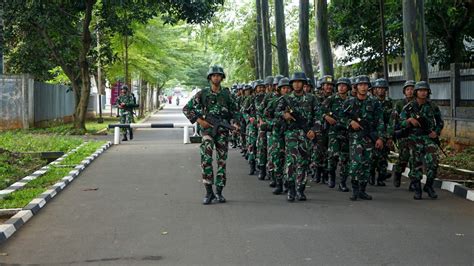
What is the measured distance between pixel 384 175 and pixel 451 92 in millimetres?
5660

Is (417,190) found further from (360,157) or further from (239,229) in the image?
(239,229)

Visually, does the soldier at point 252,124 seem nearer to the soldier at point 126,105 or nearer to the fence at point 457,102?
the fence at point 457,102

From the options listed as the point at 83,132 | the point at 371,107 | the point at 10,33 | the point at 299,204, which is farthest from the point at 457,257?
the point at 10,33

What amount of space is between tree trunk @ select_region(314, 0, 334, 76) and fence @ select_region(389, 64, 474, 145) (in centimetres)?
328

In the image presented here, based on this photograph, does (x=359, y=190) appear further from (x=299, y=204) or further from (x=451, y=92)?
(x=451, y=92)

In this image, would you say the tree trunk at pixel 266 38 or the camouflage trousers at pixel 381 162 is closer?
the camouflage trousers at pixel 381 162

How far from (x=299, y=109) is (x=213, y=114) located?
4.09 feet

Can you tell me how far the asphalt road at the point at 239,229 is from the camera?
6336mm

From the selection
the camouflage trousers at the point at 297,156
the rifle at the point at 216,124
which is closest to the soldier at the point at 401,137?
the camouflage trousers at the point at 297,156

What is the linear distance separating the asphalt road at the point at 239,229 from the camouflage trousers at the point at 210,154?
1.42 ft

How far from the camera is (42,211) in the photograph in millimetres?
9039

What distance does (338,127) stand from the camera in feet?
36.5

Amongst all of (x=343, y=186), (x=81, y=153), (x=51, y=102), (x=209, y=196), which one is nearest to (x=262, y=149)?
(x=343, y=186)

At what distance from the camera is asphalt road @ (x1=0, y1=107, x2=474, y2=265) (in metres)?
6.34
